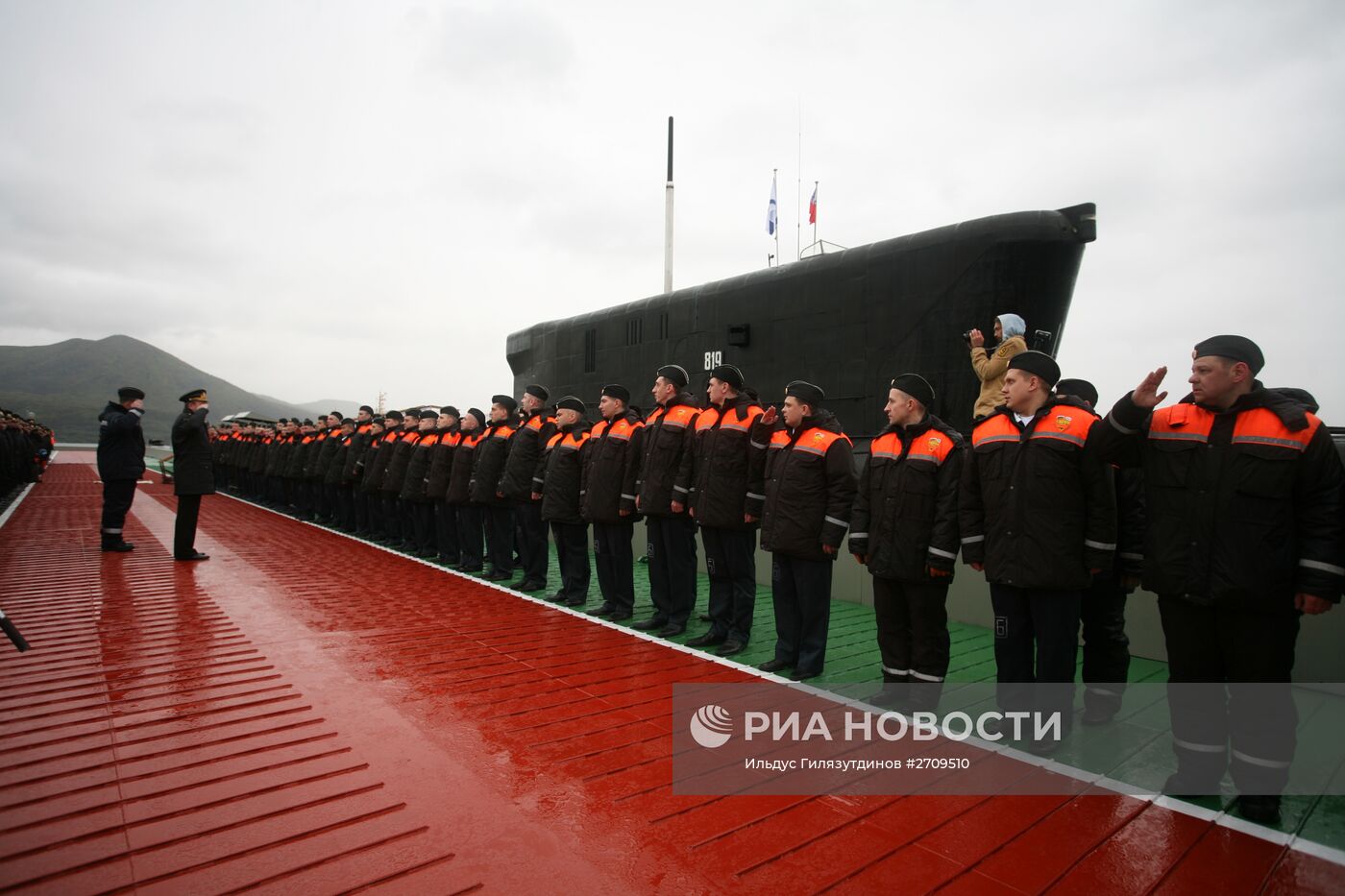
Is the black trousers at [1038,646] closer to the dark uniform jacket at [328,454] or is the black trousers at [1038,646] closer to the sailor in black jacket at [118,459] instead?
the sailor in black jacket at [118,459]

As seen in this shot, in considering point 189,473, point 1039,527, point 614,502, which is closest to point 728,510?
point 614,502

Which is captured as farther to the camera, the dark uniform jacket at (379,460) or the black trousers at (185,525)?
the dark uniform jacket at (379,460)

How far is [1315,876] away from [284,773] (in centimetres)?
388

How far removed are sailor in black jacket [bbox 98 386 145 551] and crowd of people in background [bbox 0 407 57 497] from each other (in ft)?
28.0

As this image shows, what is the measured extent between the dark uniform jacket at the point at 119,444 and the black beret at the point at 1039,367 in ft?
32.1

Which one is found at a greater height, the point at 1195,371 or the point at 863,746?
the point at 1195,371

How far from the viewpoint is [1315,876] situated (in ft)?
8.18

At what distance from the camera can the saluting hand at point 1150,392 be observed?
3084 mm

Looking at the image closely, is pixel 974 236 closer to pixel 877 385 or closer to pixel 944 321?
pixel 944 321

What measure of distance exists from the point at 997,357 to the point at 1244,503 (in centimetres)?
281

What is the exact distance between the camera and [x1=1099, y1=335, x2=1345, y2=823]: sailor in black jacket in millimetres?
2883

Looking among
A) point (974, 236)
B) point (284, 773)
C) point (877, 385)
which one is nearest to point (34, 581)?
point (284, 773)

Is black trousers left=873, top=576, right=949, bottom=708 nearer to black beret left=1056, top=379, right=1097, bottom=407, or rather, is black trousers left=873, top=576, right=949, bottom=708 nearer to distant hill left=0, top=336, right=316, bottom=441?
black beret left=1056, top=379, right=1097, bottom=407

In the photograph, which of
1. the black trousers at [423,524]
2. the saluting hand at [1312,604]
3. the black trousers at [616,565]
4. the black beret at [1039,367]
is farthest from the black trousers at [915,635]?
the black trousers at [423,524]
